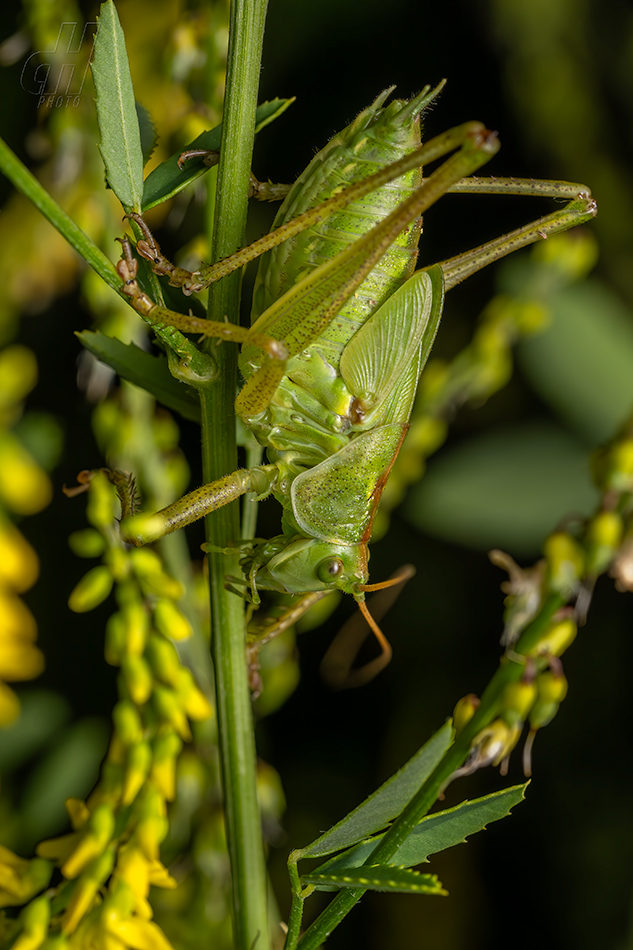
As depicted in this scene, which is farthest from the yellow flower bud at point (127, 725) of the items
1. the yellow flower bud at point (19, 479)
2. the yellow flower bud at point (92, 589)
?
the yellow flower bud at point (19, 479)

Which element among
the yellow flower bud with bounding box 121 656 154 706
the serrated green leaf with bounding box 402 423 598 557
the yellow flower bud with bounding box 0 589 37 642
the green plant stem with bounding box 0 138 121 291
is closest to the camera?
the green plant stem with bounding box 0 138 121 291

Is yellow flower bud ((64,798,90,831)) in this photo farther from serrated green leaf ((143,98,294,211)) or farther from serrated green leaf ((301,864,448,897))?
serrated green leaf ((143,98,294,211))

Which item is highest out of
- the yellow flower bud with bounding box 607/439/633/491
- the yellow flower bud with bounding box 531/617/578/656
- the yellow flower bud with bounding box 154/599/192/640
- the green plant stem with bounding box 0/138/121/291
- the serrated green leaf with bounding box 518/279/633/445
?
the green plant stem with bounding box 0/138/121/291

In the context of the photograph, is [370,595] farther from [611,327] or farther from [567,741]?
[611,327]

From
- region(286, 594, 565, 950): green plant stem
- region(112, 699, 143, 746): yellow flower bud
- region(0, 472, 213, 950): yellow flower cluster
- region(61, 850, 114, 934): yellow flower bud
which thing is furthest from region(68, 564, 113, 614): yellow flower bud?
region(286, 594, 565, 950): green plant stem

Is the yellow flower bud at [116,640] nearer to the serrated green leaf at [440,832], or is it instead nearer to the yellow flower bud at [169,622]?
the yellow flower bud at [169,622]

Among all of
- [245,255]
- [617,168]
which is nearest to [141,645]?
[245,255]
